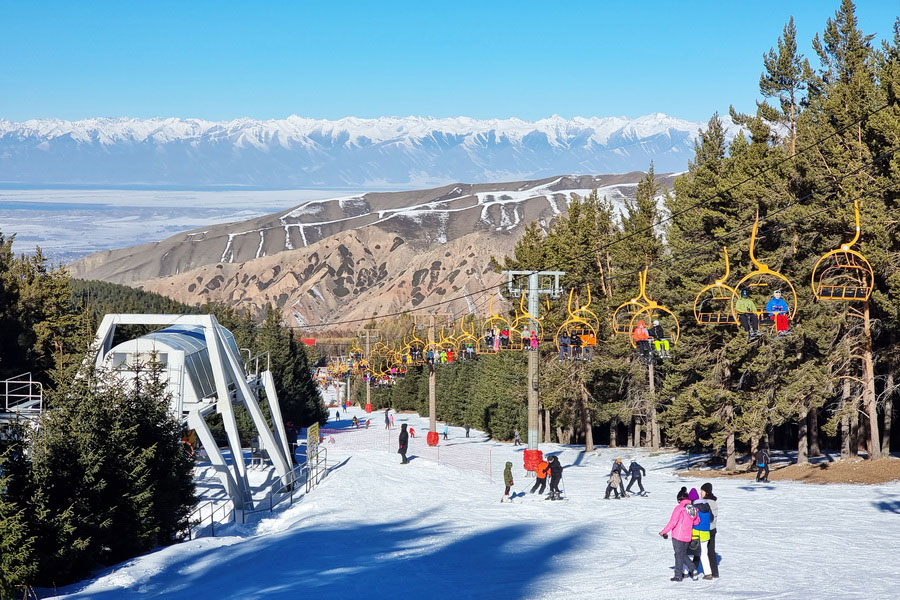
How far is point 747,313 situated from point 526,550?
8253 mm

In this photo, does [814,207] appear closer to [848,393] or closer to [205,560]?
[848,393]

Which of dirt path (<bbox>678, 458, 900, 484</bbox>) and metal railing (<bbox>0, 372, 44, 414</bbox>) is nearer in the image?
metal railing (<bbox>0, 372, 44, 414</bbox>)

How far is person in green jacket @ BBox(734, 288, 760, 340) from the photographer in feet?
79.2

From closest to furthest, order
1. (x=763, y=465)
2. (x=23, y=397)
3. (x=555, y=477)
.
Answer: (x=555, y=477) < (x=763, y=465) < (x=23, y=397)

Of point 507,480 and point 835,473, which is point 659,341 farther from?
point 835,473

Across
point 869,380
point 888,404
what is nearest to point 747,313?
point 869,380

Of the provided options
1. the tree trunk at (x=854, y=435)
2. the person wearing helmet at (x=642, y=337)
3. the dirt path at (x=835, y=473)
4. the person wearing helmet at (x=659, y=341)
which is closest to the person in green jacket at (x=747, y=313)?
the person wearing helmet at (x=659, y=341)

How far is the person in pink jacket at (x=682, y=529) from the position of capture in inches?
653

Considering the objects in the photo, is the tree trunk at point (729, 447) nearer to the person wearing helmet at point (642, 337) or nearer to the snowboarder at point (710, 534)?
the person wearing helmet at point (642, 337)

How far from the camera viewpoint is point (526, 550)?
21.5 metres

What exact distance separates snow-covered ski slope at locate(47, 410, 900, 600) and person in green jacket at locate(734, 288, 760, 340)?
476cm

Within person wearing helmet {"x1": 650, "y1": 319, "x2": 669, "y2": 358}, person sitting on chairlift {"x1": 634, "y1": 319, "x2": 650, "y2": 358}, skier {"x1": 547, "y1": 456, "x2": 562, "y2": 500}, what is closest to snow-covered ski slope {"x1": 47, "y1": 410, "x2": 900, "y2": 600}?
skier {"x1": 547, "y1": 456, "x2": 562, "y2": 500}

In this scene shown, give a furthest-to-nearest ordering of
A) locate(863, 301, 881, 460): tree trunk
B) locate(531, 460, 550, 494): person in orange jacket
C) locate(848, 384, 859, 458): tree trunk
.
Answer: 1. locate(848, 384, 859, 458): tree trunk
2. locate(863, 301, 881, 460): tree trunk
3. locate(531, 460, 550, 494): person in orange jacket

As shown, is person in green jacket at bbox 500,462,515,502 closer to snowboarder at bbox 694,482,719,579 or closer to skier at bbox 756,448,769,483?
skier at bbox 756,448,769,483
